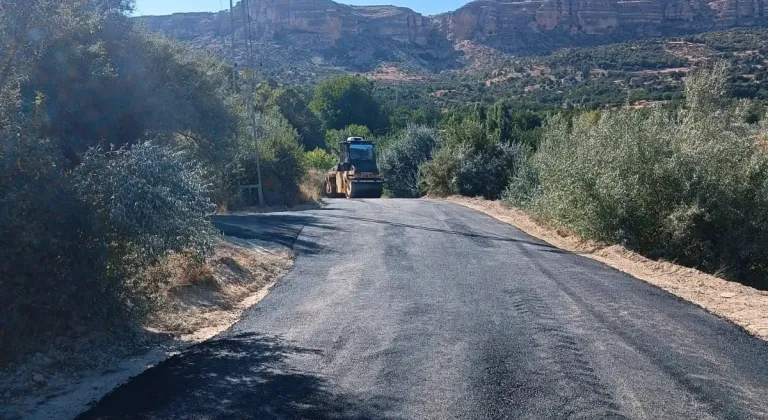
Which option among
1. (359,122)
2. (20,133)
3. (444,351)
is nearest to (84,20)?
(20,133)

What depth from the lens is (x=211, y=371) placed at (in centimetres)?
818

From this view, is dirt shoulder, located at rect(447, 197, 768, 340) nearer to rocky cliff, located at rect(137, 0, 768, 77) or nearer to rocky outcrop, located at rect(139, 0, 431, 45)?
rocky cliff, located at rect(137, 0, 768, 77)

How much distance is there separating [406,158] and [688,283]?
4121 cm

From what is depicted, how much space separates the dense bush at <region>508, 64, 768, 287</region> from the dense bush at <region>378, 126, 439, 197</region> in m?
32.4

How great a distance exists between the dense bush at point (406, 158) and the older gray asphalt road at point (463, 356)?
127 ft

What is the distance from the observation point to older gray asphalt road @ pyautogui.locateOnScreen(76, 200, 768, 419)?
6.98 m

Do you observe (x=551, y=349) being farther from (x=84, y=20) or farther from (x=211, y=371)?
(x=84, y=20)

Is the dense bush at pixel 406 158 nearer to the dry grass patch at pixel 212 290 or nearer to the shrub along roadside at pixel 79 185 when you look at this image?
the dry grass patch at pixel 212 290

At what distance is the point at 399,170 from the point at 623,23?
62073 mm

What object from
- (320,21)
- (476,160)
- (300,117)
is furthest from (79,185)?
(320,21)

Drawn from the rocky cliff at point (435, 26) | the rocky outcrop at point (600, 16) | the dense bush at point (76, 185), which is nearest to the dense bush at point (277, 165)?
the dense bush at point (76, 185)

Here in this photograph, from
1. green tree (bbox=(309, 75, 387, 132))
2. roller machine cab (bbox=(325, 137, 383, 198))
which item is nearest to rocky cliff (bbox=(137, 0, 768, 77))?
green tree (bbox=(309, 75, 387, 132))

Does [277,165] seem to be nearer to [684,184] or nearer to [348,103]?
[684,184]

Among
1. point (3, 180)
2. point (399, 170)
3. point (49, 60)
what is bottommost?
point (399, 170)
